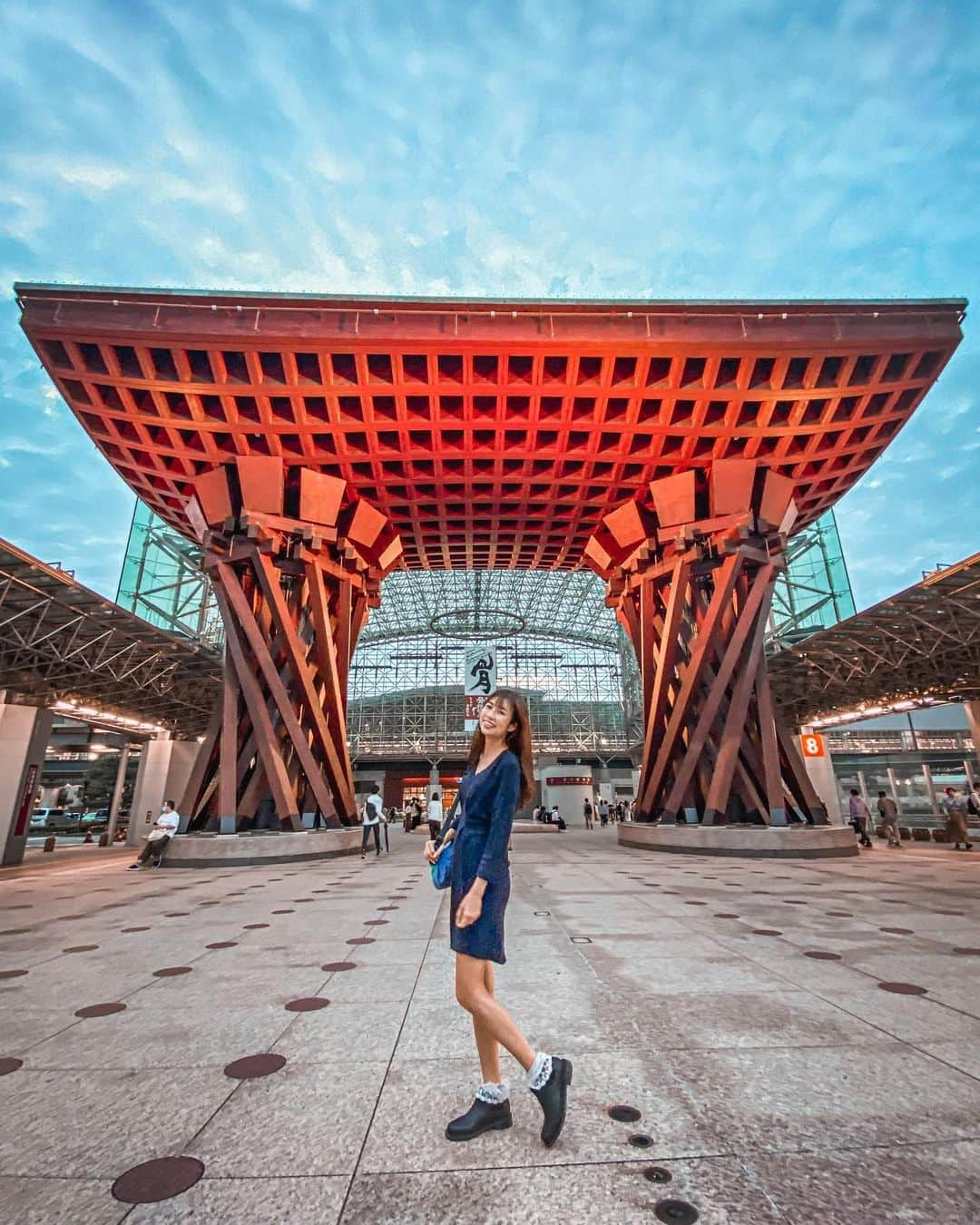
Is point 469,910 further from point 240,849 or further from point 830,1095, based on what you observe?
point 240,849

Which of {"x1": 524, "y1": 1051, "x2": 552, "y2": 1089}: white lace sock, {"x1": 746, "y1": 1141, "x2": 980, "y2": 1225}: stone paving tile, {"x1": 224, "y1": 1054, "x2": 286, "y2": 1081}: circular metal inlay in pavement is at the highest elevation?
{"x1": 524, "y1": 1051, "x2": 552, "y2": 1089}: white lace sock

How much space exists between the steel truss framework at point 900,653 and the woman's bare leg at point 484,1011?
13.5 metres

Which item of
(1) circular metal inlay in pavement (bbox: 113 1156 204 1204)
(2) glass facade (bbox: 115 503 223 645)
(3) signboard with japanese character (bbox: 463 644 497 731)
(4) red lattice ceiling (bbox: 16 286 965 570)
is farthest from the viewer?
(2) glass facade (bbox: 115 503 223 645)

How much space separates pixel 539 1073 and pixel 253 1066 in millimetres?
1307

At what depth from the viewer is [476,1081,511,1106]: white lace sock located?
6.21 ft

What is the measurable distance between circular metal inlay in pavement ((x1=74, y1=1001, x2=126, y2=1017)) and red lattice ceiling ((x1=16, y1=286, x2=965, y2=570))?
38.9 ft

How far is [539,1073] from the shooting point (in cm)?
181

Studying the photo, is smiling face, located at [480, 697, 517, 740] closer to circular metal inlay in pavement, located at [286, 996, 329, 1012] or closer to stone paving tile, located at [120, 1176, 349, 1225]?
stone paving tile, located at [120, 1176, 349, 1225]

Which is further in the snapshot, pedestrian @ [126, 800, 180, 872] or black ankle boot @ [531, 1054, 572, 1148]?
pedestrian @ [126, 800, 180, 872]

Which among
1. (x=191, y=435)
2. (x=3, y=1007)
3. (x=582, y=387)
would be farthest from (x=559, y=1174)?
(x=191, y=435)

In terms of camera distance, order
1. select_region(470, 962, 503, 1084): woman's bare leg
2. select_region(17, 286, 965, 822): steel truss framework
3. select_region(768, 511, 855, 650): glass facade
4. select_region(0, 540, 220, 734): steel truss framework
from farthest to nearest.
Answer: select_region(768, 511, 855, 650): glass facade, select_region(17, 286, 965, 822): steel truss framework, select_region(0, 540, 220, 734): steel truss framework, select_region(470, 962, 503, 1084): woman's bare leg

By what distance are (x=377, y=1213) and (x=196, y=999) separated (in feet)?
7.43

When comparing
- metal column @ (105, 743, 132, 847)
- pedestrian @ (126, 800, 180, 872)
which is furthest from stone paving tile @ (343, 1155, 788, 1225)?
metal column @ (105, 743, 132, 847)

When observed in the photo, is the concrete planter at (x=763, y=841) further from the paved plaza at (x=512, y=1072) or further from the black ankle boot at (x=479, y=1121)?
the black ankle boot at (x=479, y=1121)
